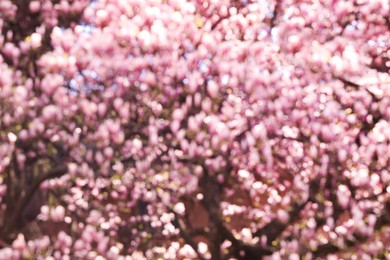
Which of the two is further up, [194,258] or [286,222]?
[286,222]

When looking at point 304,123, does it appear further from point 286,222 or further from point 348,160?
point 286,222

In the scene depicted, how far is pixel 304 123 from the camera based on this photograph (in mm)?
10477

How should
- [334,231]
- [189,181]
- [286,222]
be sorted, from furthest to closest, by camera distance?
[334,231] < [189,181] < [286,222]

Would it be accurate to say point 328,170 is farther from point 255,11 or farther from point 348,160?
point 255,11

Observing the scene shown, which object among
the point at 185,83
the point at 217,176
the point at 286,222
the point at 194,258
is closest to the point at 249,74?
the point at 185,83

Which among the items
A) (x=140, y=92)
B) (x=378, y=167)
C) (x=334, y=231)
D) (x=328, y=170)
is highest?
(x=140, y=92)

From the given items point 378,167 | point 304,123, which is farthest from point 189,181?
point 378,167

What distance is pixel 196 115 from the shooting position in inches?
374

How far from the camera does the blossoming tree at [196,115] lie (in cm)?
931

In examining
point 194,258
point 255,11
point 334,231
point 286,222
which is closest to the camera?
point 286,222

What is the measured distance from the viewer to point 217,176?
9586 mm

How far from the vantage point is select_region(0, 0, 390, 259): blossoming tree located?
9.31 metres

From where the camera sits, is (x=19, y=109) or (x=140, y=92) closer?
(x=19, y=109)

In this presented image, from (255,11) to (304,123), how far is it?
305 centimetres
